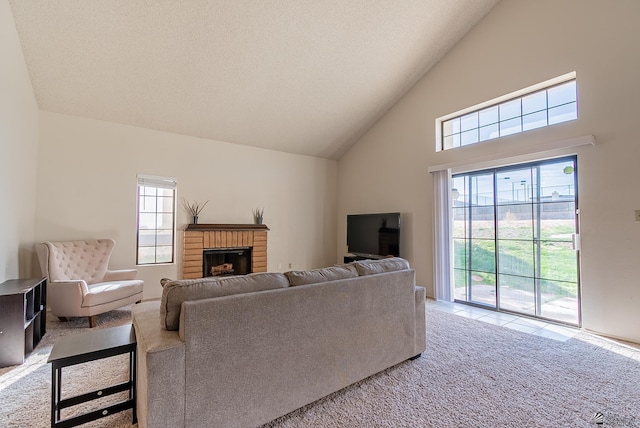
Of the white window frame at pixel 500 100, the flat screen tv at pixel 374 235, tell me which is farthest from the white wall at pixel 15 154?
the white window frame at pixel 500 100

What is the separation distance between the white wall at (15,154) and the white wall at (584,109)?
5365 millimetres

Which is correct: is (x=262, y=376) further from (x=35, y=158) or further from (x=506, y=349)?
(x=35, y=158)

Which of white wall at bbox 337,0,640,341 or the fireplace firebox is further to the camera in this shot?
the fireplace firebox

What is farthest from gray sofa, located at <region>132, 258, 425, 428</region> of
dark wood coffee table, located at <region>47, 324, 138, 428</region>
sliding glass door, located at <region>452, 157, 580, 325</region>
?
sliding glass door, located at <region>452, 157, 580, 325</region>

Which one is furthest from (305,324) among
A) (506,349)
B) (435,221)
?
(435,221)

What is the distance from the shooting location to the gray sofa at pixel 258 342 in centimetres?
149

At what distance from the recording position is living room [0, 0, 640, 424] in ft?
10.5

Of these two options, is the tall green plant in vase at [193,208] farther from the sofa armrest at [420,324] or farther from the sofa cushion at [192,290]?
the sofa armrest at [420,324]

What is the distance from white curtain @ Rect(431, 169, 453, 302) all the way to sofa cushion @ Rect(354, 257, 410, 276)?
2.37m

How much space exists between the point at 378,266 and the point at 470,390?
1095 millimetres

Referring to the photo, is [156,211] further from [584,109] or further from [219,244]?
[584,109]

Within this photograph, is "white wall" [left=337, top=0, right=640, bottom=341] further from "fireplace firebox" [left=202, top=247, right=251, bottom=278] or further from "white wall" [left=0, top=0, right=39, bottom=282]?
"white wall" [left=0, top=0, right=39, bottom=282]

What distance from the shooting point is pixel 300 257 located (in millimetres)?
6551

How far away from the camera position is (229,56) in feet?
13.1
